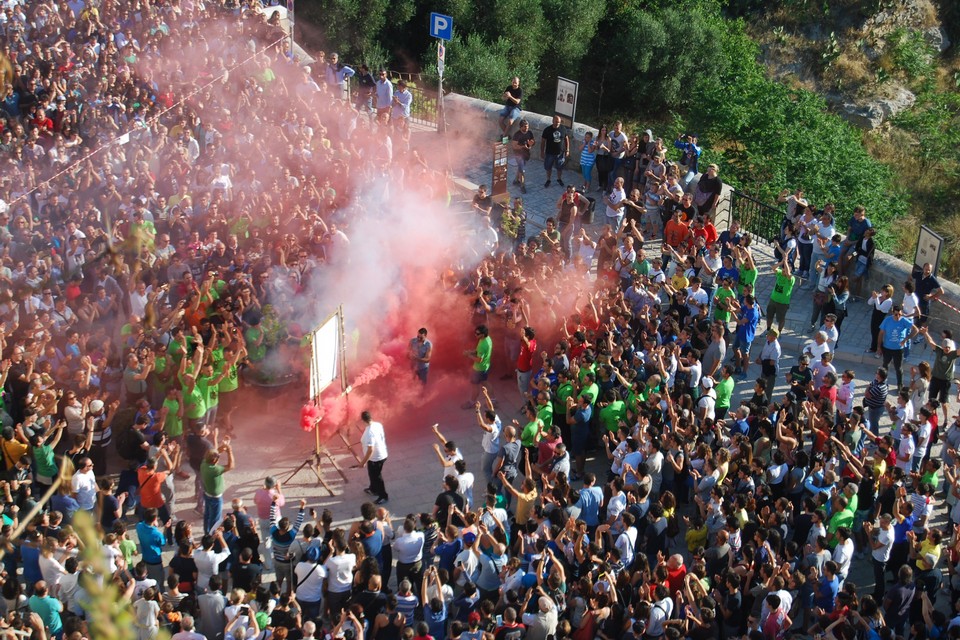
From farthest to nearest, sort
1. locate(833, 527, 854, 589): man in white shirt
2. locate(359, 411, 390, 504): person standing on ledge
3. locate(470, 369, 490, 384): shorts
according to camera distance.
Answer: locate(470, 369, 490, 384): shorts < locate(359, 411, 390, 504): person standing on ledge < locate(833, 527, 854, 589): man in white shirt

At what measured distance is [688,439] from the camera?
12.9 metres

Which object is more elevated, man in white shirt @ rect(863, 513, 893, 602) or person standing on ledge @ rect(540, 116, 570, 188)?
person standing on ledge @ rect(540, 116, 570, 188)

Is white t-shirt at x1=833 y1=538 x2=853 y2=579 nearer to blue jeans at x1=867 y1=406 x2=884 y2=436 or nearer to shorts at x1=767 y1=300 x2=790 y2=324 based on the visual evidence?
blue jeans at x1=867 y1=406 x2=884 y2=436

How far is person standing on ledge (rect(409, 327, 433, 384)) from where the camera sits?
15.1 m

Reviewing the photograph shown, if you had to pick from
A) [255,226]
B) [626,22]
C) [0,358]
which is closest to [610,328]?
[255,226]

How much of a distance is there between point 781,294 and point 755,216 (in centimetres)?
442

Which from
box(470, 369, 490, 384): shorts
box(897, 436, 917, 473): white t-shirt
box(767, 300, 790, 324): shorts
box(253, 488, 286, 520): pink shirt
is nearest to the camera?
box(253, 488, 286, 520): pink shirt

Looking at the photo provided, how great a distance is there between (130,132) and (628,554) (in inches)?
502

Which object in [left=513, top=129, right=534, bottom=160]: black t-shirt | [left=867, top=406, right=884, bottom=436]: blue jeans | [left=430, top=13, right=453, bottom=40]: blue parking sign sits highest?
[left=430, top=13, right=453, bottom=40]: blue parking sign

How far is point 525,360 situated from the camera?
15.3m

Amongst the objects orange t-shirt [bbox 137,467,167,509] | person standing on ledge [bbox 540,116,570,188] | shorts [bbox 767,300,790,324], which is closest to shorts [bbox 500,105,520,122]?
person standing on ledge [bbox 540,116,570,188]

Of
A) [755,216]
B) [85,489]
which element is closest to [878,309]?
[755,216]

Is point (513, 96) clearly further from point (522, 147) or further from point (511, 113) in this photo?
point (522, 147)

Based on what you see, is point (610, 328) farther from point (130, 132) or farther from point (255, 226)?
point (130, 132)
